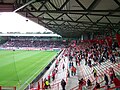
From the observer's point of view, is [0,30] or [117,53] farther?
[0,30]

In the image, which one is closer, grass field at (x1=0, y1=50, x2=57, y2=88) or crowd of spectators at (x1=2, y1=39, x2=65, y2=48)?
grass field at (x1=0, y1=50, x2=57, y2=88)

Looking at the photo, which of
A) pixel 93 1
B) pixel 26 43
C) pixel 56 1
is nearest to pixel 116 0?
pixel 93 1

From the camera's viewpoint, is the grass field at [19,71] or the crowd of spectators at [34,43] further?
the crowd of spectators at [34,43]

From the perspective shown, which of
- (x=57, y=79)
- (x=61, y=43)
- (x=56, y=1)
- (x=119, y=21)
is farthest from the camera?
(x=61, y=43)

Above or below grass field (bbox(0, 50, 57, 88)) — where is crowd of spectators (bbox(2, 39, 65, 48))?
above

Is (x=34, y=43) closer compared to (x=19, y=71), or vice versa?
(x=19, y=71)

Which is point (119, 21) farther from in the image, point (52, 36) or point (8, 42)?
point (8, 42)

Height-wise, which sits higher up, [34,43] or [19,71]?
[34,43]

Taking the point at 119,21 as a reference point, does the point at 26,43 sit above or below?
above

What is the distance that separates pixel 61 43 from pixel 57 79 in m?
64.0

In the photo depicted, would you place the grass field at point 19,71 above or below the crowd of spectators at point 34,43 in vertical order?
below

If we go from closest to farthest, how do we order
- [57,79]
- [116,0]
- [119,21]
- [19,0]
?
[116,0], [19,0], [119,21], [57,79]

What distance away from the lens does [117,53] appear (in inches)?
933

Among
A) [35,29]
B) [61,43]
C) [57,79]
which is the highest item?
[35,29]
